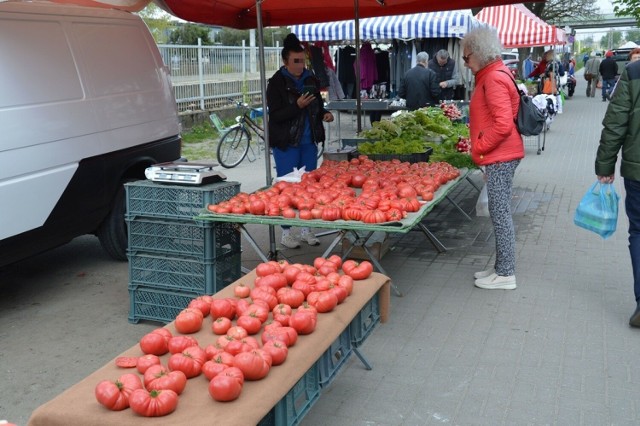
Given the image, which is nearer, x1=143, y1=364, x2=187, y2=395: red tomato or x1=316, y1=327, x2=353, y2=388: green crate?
x1=143, y1=364, x2=187, y2=395: red tomato

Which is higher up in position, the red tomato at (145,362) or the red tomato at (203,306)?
the red tomato at (203,306)

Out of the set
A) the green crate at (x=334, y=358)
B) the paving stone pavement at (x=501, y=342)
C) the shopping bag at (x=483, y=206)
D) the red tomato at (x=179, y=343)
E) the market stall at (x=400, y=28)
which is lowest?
the paving stone pavement at (x=501, y=342)

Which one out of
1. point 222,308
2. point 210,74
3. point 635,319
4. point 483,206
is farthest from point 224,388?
point 210,74

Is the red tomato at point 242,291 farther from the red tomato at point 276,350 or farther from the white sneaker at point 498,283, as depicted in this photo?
the white sneaker at point 498,283

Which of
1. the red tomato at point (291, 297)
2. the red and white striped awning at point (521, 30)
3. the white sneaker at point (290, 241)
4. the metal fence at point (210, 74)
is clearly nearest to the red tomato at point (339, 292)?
the red tomato at point (291, 297)

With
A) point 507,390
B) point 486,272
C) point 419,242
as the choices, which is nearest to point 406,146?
point 419,242

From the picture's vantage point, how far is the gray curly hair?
5.59m

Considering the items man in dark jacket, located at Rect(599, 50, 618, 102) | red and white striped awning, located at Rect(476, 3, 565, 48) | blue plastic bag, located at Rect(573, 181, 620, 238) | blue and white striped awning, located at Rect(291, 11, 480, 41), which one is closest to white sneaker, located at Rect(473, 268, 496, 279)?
blue plastic bag, located at Rect(573, 181, 620, 238)

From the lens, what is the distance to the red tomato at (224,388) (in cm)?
260

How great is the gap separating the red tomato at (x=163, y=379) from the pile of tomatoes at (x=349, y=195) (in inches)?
90.6

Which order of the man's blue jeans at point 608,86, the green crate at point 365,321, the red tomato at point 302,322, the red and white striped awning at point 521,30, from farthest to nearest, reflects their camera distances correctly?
the man's blue jeans at point 608,86
the red and white striped awning at point 521,30
the green crate at point 365,321
the red tomato at point 302,322

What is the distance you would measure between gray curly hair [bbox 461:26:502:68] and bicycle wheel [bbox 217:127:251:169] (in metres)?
8.24

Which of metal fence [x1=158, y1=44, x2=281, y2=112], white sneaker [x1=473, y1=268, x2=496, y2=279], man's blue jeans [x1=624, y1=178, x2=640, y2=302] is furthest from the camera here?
metal fence [x1=158, y1=44, x2=281, y2=112]

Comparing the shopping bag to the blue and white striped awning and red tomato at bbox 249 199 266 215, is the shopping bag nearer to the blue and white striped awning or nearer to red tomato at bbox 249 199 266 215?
red tomato at bbox 249 199 266 215
